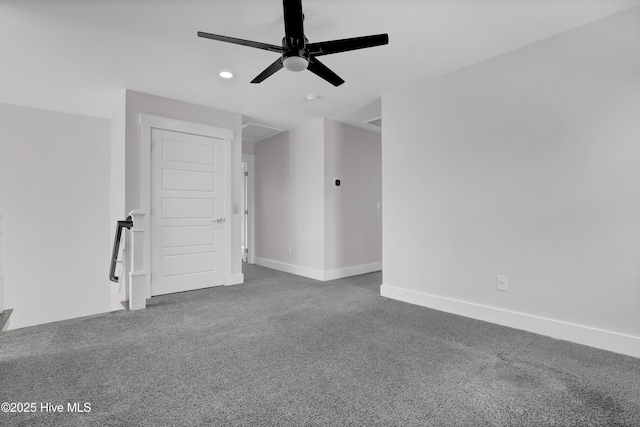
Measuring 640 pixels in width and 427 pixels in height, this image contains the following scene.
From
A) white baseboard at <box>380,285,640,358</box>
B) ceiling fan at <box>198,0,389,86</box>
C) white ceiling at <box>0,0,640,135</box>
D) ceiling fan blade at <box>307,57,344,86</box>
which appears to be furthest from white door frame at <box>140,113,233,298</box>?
white baseboard at <box>380,285,640,358</box>

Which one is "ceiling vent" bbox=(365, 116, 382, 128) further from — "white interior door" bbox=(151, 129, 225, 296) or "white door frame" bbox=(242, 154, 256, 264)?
"white door frame" bbox=(242, 154, 256, 264)

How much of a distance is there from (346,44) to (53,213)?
4.62 m

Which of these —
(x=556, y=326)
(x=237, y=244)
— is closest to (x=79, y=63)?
(x=237, y=244)

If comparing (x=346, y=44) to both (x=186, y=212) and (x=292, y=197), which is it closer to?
(x=186, y=212)

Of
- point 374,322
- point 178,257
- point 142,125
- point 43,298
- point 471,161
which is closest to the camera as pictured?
point 374,322

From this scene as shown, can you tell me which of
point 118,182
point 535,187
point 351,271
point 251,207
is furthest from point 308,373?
point 251,207

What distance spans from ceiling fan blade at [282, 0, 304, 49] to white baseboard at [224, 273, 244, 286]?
322 centimetres

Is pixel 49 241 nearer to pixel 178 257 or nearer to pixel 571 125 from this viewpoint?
pixel 178 257

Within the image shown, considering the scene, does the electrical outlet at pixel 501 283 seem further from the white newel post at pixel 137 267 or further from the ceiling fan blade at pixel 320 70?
the white newel post at pixel 137 267

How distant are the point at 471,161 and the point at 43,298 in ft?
18.4

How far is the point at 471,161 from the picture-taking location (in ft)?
10.1

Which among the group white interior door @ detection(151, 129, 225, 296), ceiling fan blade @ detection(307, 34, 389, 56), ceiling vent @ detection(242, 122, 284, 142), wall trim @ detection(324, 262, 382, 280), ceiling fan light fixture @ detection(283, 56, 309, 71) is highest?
ceiling vent @ detection(242, 122, 284, 142)

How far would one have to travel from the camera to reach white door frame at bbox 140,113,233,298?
12.2ft

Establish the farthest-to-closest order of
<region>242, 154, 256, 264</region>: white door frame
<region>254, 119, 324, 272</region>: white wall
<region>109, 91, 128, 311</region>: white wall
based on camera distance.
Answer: <region>242, 154, 256, 264</region>: white door frame, <region>254, 119, 324, 272</region>: white wall, <region>109, 91, 128, 311</region>: white wall
